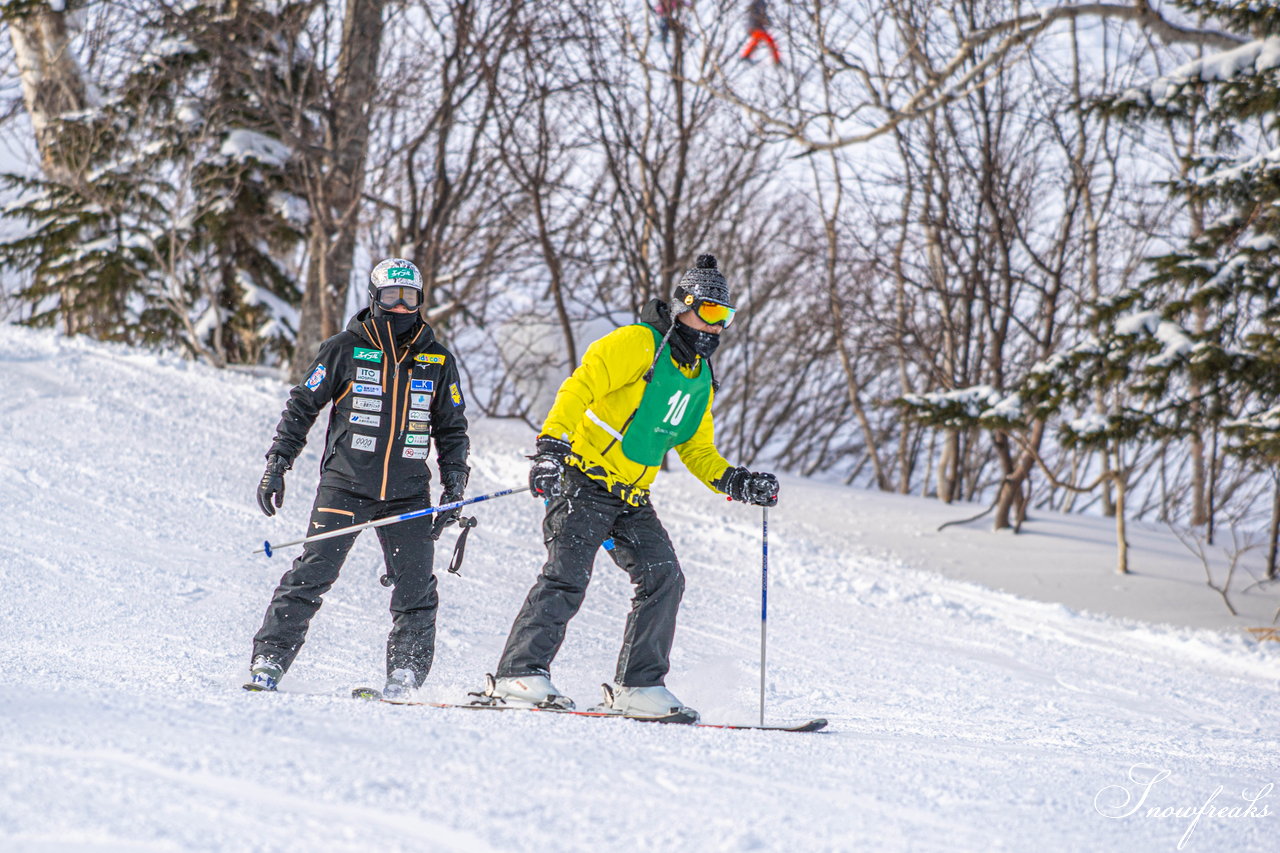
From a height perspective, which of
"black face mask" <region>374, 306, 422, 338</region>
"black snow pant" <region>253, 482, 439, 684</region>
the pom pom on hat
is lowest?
"black snow pant" <region>253, 482, 439, 684</region>

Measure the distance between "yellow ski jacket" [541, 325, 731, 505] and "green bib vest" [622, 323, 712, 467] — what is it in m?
0.02

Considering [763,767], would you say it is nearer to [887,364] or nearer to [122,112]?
[122,112]

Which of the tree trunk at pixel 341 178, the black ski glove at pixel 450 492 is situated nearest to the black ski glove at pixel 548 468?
the black ski glove at pixel 450 492

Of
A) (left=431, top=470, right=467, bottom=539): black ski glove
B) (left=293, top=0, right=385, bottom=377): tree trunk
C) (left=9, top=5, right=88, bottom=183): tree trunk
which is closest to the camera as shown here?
(left=431, top=470, right=467, bottom=539): black ski glove

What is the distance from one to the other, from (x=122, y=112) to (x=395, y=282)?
1318 centimetres

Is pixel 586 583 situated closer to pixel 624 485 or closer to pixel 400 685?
pixel 624 485

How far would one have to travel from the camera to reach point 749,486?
14.1 ft

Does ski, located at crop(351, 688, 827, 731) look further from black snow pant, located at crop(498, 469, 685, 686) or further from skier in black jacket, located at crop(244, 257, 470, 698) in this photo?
skier in black jacket, located at crop(244, 257, 470, 698)

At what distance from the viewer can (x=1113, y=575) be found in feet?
34.5

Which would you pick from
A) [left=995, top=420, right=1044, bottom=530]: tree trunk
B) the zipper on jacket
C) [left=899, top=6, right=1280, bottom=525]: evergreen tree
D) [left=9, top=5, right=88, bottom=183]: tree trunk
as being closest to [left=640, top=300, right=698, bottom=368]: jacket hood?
the zipper on jacket

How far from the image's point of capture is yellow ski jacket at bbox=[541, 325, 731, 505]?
395cm

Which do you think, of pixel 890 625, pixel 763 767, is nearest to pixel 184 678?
pixel 763 767

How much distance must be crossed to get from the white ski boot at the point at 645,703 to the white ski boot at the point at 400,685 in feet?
2.70

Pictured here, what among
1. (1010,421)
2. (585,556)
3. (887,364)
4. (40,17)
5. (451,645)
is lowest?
(451,645)
